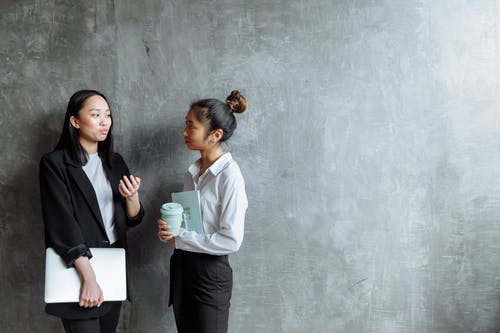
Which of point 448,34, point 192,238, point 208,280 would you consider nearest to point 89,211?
point 192,238

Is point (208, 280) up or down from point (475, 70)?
down

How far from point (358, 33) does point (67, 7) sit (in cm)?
143

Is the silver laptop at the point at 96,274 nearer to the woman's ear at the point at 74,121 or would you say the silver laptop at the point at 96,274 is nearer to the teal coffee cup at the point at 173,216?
the teal coffee cup at the point at 173,216

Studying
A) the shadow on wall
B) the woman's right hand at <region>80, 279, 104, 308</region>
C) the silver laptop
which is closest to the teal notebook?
the silver laptop

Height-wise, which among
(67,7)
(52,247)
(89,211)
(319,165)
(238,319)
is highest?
(67,7)

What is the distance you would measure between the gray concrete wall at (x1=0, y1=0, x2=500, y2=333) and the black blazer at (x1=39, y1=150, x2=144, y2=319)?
47 centimetres

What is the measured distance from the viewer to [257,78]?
2291 millimetres

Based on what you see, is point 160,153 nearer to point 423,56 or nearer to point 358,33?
point 358,33

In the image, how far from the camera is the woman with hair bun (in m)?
1.83

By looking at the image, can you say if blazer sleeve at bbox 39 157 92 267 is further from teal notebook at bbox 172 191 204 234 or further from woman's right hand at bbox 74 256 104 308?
teal notebook at bbox 172 191 204 234

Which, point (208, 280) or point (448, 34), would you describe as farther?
point (448, 34)

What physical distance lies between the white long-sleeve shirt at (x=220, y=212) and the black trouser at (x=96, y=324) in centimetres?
43

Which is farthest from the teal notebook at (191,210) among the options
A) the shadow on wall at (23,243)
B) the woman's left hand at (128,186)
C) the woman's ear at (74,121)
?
the shadow on wall at (23,243)

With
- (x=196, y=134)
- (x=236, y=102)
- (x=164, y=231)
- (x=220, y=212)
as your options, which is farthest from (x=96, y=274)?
(x=236, y=102)
